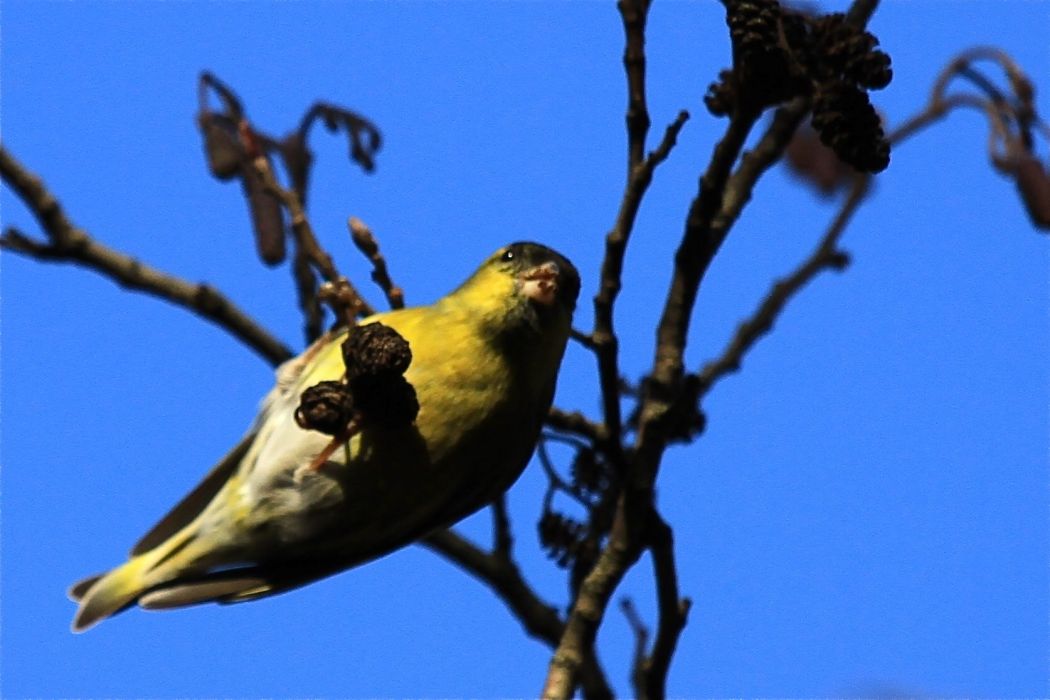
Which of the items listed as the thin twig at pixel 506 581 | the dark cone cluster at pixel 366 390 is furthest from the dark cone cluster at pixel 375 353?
the thin twig at pixel 506 581

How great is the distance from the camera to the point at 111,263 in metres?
3.27

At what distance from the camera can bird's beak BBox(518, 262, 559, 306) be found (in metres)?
3.25

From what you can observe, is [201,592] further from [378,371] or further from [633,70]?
[633,70]

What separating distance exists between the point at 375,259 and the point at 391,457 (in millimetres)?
438

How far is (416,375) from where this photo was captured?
3186 millimetres

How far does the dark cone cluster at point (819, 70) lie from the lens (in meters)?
2.48

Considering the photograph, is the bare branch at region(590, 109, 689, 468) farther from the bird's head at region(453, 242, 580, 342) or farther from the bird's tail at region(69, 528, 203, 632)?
the bird's tail at region(69, 528, 203, 632)

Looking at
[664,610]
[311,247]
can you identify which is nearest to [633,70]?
[311,247]

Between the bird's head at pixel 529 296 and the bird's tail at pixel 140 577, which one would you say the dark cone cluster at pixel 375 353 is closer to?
the bird's head at pixel 529 296

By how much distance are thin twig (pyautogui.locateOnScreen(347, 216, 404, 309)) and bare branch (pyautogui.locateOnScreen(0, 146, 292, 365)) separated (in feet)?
1.11

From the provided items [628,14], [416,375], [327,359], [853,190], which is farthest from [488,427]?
[853,190]

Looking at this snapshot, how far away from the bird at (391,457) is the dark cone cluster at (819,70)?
808 millimetres

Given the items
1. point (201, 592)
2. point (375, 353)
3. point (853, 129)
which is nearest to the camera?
point (853, 129)

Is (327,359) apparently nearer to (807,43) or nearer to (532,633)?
(532,633)
